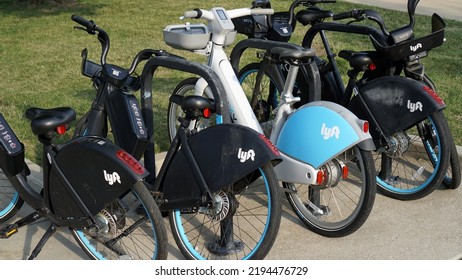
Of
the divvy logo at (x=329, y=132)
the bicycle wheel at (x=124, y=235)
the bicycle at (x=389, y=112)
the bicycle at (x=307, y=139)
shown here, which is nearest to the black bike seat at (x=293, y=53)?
the bicycle at (x=307, y=139)

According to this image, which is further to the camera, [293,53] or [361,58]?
[361,58]

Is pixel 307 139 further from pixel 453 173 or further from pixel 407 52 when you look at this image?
pixel 453 173

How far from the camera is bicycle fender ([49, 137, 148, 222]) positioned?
363 cm

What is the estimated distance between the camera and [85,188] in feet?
12.5

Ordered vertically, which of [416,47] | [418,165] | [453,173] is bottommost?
[418,165]

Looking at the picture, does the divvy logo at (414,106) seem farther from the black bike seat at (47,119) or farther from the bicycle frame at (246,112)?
the black bike seat at (47,119)

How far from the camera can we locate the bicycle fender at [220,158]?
3.71 m

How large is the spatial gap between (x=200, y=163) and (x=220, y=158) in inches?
5.7

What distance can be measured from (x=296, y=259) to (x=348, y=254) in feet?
1.08

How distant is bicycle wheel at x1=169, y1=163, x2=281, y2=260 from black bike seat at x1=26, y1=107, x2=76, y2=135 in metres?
0.83

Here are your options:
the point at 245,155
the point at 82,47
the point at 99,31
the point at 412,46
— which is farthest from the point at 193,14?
the point at 82,47

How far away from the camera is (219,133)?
384cm

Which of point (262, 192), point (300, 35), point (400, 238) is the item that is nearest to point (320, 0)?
point (262, 192)

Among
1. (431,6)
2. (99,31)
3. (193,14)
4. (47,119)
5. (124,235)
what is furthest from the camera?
(431,6)
